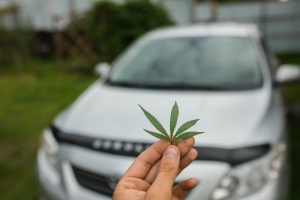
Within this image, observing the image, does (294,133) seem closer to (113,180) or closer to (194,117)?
(113,180)

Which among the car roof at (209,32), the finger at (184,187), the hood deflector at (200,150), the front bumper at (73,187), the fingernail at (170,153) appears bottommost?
the front bumper at (73,187)

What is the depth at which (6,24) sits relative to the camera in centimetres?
914

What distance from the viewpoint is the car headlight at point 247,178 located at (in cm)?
174

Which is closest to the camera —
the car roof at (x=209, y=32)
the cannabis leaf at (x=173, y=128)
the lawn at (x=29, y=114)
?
the cannabis leaf at (x=173, y=128)

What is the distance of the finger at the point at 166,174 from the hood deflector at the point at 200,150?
3.86 feet

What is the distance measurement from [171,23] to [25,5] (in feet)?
15.3

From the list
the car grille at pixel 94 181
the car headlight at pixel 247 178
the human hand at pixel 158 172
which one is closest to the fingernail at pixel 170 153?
the human hand at pixel 158 172

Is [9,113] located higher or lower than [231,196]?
lower

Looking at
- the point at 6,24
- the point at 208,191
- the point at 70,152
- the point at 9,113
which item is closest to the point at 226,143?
the point at 208,191

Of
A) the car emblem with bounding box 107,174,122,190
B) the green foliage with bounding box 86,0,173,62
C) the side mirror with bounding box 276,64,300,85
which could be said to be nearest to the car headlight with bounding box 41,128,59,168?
the car emblem with bounding box 107,174,122,190

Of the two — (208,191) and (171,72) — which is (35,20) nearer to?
(171,72)

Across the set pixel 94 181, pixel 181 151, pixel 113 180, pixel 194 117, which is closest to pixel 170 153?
pixel 181 151

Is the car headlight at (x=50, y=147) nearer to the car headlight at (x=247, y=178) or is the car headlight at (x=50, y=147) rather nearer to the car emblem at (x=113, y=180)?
the car emblem at (x=113, y=180)

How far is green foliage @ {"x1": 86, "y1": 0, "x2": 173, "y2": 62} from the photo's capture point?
7402mm
